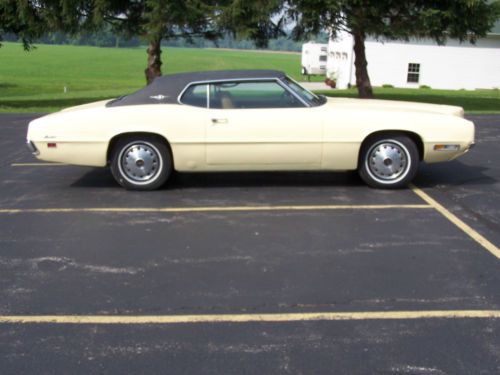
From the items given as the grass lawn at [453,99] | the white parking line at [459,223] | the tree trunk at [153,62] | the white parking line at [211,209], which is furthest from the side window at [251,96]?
the tree trunk at [153,62]

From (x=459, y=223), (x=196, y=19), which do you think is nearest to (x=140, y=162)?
(x=459, y=223)

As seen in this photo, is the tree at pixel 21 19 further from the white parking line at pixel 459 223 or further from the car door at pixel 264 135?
the white parking line at pixel 459 223

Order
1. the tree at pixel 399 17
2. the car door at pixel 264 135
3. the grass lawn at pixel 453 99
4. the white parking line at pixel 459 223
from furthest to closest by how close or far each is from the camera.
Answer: the grass lawn at pixel 453 99 → the tree at pixel 399 17 → the car door at pixel 264 135 → the white parking line at pixel 459 223

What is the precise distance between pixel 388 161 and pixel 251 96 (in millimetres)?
1656

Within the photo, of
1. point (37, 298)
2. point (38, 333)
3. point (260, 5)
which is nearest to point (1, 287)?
point (37, 298)

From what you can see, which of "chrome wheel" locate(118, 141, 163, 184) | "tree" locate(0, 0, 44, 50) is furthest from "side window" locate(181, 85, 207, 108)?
"tree" locate(0, 0, 44, 50)

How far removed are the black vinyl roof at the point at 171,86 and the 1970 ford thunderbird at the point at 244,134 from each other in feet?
0.07

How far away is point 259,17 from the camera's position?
18766 millimetres

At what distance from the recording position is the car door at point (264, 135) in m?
6.43

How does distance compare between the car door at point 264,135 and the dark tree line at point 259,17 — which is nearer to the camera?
the car door at point 264,135

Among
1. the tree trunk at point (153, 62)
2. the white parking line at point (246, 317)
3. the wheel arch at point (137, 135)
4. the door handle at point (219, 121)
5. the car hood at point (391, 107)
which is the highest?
the tree trunk at point (153, 62)

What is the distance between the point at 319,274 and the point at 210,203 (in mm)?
2212

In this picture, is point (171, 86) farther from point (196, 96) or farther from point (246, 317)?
point (246, 317)

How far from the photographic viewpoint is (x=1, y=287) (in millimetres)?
4125
